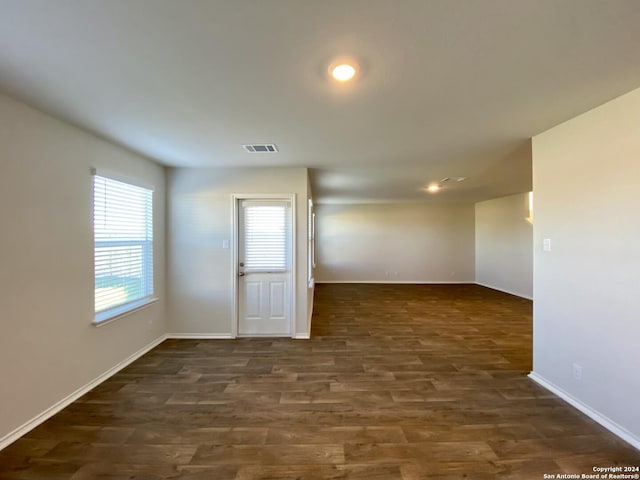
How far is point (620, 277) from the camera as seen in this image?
6.80 ft

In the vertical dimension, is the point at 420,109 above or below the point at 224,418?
above

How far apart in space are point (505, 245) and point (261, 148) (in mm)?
7189

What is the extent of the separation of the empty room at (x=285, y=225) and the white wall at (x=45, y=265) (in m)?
0.02

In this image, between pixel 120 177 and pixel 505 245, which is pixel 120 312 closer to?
pixel 120 177

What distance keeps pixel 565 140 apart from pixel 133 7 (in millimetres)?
3261

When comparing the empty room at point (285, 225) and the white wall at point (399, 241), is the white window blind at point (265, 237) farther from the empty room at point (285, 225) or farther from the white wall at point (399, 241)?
the white wall at point (399, 241)

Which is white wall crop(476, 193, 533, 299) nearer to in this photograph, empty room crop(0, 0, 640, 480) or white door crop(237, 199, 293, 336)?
empty room crop(0, 0, 640, 480)

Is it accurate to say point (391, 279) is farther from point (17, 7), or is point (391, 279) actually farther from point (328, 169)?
point (17, 7)

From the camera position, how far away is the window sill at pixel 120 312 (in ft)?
9.37

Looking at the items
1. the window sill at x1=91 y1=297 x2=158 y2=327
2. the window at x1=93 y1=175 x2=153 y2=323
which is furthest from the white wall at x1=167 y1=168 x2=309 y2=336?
the window sill at x1=91 y1=297 x2=158 y2=327

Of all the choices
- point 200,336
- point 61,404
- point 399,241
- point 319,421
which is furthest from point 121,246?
point 399,241

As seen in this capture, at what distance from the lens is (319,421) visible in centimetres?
225

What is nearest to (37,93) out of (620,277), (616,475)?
(620,277)

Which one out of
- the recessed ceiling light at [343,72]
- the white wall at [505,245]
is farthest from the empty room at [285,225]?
the white wall at [505,245]
